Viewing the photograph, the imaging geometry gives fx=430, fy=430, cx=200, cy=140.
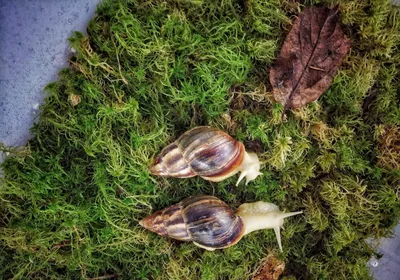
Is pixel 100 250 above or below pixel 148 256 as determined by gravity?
above

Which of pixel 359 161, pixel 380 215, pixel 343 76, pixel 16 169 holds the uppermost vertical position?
pixel 16 169

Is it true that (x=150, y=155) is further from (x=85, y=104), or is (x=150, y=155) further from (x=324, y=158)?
(x=324, y=158)

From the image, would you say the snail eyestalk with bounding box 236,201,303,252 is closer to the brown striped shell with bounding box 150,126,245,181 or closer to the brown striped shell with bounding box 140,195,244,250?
the brown striped shell with bounding box 140,195,244,250

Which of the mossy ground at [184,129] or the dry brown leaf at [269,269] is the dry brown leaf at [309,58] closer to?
the mossy ground at [184,129]

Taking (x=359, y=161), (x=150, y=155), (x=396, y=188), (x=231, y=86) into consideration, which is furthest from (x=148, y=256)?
(x=396, y=188)

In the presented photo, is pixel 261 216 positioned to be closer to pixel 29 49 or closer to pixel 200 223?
pixel 200 223

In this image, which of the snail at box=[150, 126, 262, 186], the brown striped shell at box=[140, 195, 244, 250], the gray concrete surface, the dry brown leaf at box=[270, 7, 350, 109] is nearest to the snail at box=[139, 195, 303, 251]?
the brown striped shell at box=[140, 195, 244, 250]
